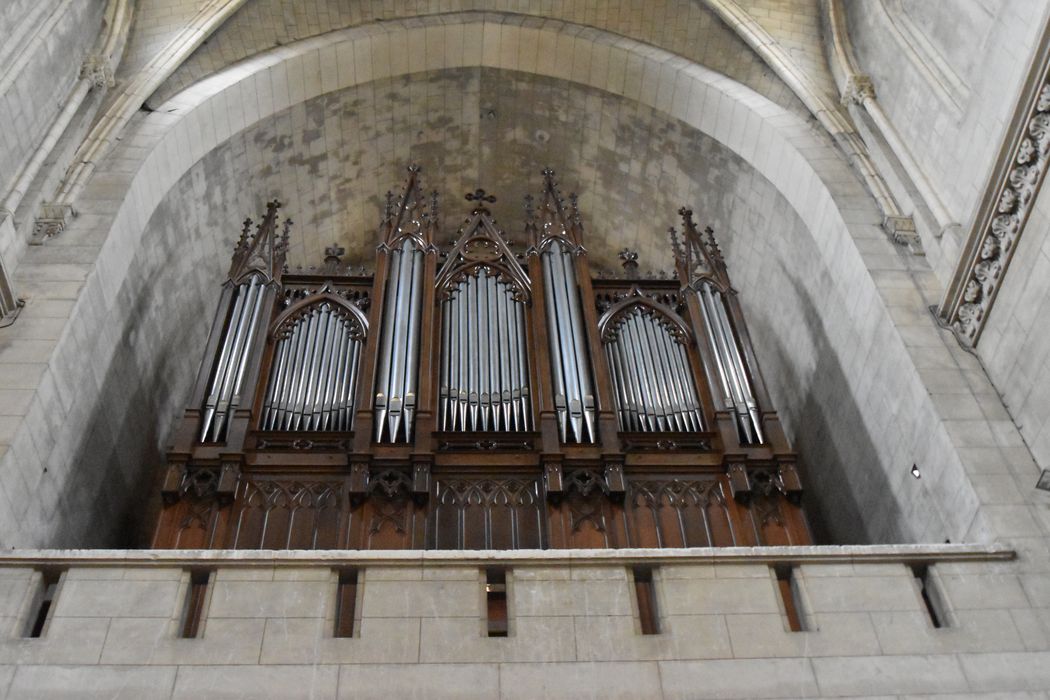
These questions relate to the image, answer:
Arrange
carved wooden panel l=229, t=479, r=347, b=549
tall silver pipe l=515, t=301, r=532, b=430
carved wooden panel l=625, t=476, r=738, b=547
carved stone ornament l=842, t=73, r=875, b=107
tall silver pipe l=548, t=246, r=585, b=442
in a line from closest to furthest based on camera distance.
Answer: carved wooden panel l=229, t=479, r=347, b=549
carved wooden panel l=625, t=476, r=738, b=547
tall silver pipe l=548, t=246, r=585, b=442
tall silver pipe l=515, t=301, r=532, b=430
carved stone ornament l=842, t=73, r=875, b=107

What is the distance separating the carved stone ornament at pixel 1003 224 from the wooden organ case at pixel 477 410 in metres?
1.95

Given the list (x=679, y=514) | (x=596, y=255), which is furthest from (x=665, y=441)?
(x=596, y=255)

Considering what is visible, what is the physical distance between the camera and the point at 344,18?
13.6 m

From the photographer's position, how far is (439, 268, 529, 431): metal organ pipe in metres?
9.98

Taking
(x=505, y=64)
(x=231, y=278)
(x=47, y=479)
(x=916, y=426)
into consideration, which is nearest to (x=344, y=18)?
(x=505, y=64)

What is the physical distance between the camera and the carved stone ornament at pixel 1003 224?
8312mm

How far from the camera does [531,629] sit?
670 centimetres

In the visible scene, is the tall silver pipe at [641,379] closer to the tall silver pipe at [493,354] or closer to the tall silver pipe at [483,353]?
the tall silver pipe at [493,354]

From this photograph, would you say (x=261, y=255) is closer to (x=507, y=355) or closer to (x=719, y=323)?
(x=507, y=355)

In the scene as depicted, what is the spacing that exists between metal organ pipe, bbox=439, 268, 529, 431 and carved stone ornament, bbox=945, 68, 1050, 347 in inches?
160

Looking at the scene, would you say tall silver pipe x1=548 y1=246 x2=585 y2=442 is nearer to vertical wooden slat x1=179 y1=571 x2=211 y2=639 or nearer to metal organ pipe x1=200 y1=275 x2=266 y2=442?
metal organ pipe x1=200 y1=275 x2=266 y2=442

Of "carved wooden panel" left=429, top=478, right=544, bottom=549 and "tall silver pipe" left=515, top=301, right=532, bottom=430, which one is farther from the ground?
"tall silver pipe" left=515, top=301, right=532, bottom=430

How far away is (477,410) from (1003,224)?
4.86 metres

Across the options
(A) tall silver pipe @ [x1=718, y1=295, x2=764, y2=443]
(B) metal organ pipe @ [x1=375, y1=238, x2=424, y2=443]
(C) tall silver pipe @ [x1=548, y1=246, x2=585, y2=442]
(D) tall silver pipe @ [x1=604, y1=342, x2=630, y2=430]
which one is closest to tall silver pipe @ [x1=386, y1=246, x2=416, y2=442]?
(B) metal organ pipe @ [x1=375, y1=238, x2=424, y2=443]
